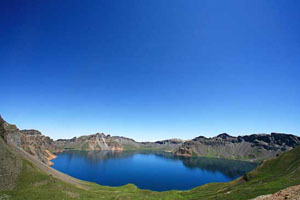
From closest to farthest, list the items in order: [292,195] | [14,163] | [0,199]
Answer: [292,195], [0,199], [14,163]

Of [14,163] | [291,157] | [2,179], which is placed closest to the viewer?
[2,179]

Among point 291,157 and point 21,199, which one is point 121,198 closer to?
point 21,199

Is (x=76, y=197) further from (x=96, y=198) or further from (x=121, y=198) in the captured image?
(x=121, y=198)

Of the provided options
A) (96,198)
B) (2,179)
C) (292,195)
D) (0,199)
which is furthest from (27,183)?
(292,195)

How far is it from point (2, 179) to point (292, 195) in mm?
86355

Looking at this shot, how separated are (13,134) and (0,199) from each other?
8217 cm

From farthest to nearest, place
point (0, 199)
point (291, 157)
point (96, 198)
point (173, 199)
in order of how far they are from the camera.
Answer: point (291, 157)
point (173, 199)
point (96, 198)
point (0, 199)

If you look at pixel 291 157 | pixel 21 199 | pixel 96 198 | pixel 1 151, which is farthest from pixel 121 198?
pixel 291 157

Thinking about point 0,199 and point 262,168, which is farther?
point 262,168

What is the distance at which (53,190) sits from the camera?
185 feet

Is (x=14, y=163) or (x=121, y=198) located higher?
(x=14, y=163)

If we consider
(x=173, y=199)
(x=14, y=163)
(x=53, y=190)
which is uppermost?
(x=14, y=163)

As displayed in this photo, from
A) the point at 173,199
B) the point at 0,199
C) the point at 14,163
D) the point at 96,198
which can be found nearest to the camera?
the point at 0,199

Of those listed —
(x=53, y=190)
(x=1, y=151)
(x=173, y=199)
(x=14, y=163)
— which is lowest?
(x=173, y=199)
